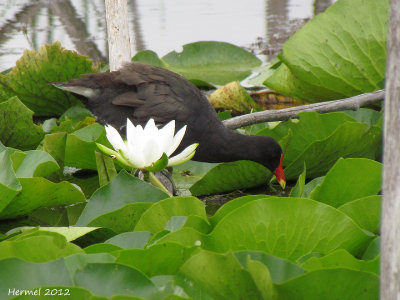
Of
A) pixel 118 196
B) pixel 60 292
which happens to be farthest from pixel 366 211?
pixel 60 292

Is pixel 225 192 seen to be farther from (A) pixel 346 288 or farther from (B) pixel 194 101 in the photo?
(A) pixel 346 288

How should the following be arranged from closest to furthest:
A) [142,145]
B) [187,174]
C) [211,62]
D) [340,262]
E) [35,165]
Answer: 1. [340,262]
2. [142,145]
3. [35,165]
4. [187,174]
5. [211,62]

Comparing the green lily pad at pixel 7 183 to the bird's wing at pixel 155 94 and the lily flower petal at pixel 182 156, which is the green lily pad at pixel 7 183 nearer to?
the lily flower petal at pixel 182 156

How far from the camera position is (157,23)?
5.12m

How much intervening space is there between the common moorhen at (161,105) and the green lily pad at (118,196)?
83 cm

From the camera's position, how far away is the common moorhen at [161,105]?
242 centimetres

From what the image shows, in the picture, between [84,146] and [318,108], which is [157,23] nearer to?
[318,108]

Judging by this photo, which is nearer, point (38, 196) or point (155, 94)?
point (38, 196)

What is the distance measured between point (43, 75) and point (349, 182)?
153cm

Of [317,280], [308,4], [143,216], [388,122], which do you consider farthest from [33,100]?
[308,4]

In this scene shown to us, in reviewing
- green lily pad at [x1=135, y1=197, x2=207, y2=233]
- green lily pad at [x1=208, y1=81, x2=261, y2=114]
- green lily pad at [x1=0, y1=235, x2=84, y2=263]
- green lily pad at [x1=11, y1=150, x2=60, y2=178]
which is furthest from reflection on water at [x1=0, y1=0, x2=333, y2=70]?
green lily pad at [x1=0, y1=235, x2=84, y2=263]

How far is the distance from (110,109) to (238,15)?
312 centimetres

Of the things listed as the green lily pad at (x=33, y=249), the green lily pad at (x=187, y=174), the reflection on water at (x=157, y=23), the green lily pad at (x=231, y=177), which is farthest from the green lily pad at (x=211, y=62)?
the green lily pad at (x=33, y=249)

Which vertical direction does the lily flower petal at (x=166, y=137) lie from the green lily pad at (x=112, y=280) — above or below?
above
